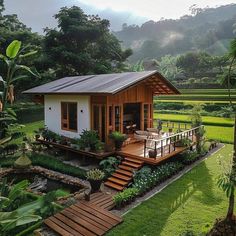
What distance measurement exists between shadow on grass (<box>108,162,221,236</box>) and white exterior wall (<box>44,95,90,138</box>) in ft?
19.4

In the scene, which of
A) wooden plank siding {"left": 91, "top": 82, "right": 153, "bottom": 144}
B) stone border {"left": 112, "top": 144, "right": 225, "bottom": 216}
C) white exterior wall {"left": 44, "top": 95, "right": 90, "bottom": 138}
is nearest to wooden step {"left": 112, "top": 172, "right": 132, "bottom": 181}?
stone border {"left": 112, "top": 144, "right": 225, "bottom": 216}

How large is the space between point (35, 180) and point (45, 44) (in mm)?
22202

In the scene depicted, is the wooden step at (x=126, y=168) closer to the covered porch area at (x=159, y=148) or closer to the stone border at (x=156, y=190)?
the covered porch area at (x=159, y=148)

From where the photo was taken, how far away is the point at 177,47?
4500 inches

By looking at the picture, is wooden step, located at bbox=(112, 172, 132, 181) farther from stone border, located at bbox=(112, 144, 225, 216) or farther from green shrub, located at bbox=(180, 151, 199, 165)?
green shrub, located at bbox=(180, 151, 199, 165)

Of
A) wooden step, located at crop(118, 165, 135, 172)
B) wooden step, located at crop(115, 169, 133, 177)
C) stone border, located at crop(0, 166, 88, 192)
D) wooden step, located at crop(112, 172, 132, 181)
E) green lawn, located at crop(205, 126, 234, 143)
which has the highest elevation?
green lawn, located at crop(205, 126, 234, 143)

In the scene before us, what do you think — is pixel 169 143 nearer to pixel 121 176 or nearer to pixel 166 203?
pixel 121 176

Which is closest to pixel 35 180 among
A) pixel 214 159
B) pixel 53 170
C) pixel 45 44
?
pixel 53 170

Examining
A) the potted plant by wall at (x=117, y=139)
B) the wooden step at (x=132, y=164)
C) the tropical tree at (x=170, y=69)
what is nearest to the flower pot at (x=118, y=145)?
the potted plant by wall at (x=117, y=139)

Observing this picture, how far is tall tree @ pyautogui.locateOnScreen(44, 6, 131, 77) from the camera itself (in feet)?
98.6

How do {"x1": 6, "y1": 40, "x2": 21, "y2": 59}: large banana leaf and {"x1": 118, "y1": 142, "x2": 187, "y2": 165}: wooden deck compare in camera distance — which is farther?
{"x1": 118, "y1": 142, "x2": 187, "y2": 165}: wooden deck

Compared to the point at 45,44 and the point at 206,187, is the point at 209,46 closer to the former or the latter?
the point at 45,44

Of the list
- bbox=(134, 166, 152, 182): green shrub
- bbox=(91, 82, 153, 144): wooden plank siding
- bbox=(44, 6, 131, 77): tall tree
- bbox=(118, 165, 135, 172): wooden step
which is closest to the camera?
bbox=(134, 166, 152, 182): green shrub

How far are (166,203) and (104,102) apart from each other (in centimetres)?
611
